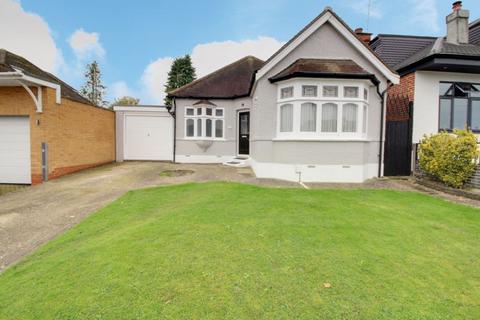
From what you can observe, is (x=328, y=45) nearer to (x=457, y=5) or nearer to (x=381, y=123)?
(x=381, y=123)

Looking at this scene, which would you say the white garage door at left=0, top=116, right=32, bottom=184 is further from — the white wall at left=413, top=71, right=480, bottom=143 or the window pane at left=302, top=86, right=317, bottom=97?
the white wall at left=413, top=71, right=480, bottom=143

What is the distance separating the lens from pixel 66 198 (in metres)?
7.61

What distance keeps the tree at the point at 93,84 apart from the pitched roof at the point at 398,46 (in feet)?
138

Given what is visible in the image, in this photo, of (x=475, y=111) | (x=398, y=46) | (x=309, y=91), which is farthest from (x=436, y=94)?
(x=309, y=91)

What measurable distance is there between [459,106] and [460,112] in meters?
0.25

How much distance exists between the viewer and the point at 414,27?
1695 cm

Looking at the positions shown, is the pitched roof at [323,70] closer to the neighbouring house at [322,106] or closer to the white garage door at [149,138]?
the neighbouring house at [322,106]

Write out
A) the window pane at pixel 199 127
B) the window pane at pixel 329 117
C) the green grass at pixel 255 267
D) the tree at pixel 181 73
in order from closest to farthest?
1. the green grass at pixel 255 267
2. the window pane at pixel 329 117
3. the window pane at pixel 199 127
4. the tree at pixel 181 73

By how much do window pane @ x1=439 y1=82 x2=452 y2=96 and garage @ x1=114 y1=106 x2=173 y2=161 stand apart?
13.4 meters

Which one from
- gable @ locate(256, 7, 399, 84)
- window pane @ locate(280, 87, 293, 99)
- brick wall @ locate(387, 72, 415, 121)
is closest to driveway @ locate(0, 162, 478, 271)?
window pane @ locate(280, 87, 293, 99)

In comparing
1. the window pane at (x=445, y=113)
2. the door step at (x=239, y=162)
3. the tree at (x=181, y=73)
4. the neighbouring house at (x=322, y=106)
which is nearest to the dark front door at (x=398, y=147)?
the neighbouring house at (x=322, y=106)

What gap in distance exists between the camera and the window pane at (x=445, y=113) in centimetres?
1123

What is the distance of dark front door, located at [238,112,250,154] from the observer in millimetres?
14320

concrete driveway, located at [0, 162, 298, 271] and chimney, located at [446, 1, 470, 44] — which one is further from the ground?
chimney, located at [446, 1, 470, 44]
